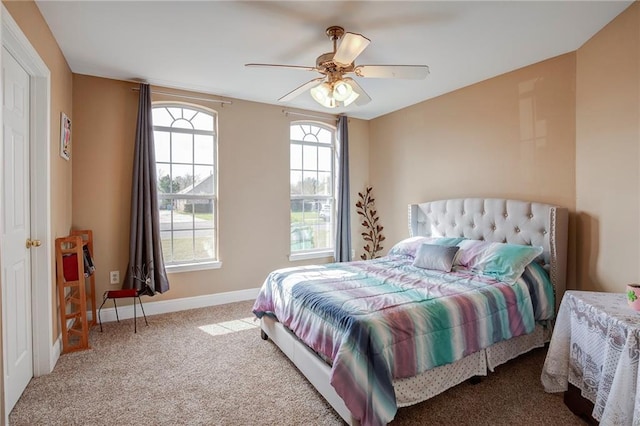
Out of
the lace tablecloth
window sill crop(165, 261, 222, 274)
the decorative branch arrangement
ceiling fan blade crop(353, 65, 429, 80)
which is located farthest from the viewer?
the decorative branch arrangement

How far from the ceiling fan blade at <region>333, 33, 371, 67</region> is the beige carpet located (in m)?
2.22

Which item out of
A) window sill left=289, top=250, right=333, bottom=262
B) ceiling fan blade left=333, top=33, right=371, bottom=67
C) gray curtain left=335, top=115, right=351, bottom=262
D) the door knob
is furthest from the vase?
the door knob

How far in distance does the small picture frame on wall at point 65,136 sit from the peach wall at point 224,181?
0.92 ft

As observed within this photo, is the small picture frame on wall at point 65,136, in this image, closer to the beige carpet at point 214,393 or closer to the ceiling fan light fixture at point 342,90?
the beige carpet at point 214,393

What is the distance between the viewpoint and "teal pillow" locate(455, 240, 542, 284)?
2.60 metres

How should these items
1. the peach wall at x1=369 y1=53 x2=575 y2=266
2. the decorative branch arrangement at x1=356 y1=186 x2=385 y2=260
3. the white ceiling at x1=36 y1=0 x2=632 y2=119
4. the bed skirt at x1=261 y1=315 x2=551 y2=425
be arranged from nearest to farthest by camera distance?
the bed skirt at x1=261 y1=315 x2=551 y2=425
the white ceiling at x1=36 y1=0 x2=632 y2=119
the peach wall at x1=369 y1=53 x2=575 y2=266
the decorative branch arrangement at x1=356 y1=186 x2=385 y2=260

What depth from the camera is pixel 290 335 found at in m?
2.50

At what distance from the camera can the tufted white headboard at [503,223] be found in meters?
Result: 2.72

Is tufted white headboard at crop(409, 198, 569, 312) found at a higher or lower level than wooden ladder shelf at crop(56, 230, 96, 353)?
higher

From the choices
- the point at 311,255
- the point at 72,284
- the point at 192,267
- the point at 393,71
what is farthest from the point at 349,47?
the point at 311,255

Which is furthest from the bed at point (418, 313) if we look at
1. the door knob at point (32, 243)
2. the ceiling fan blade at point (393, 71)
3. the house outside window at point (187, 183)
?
the door knob at point (32, 243)

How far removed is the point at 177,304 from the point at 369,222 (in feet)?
9.65

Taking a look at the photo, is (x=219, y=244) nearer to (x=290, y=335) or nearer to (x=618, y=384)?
(x=290, y=335)

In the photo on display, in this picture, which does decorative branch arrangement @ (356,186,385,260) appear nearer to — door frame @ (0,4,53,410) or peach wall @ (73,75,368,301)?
peach wall @ (73,75,368,301)
